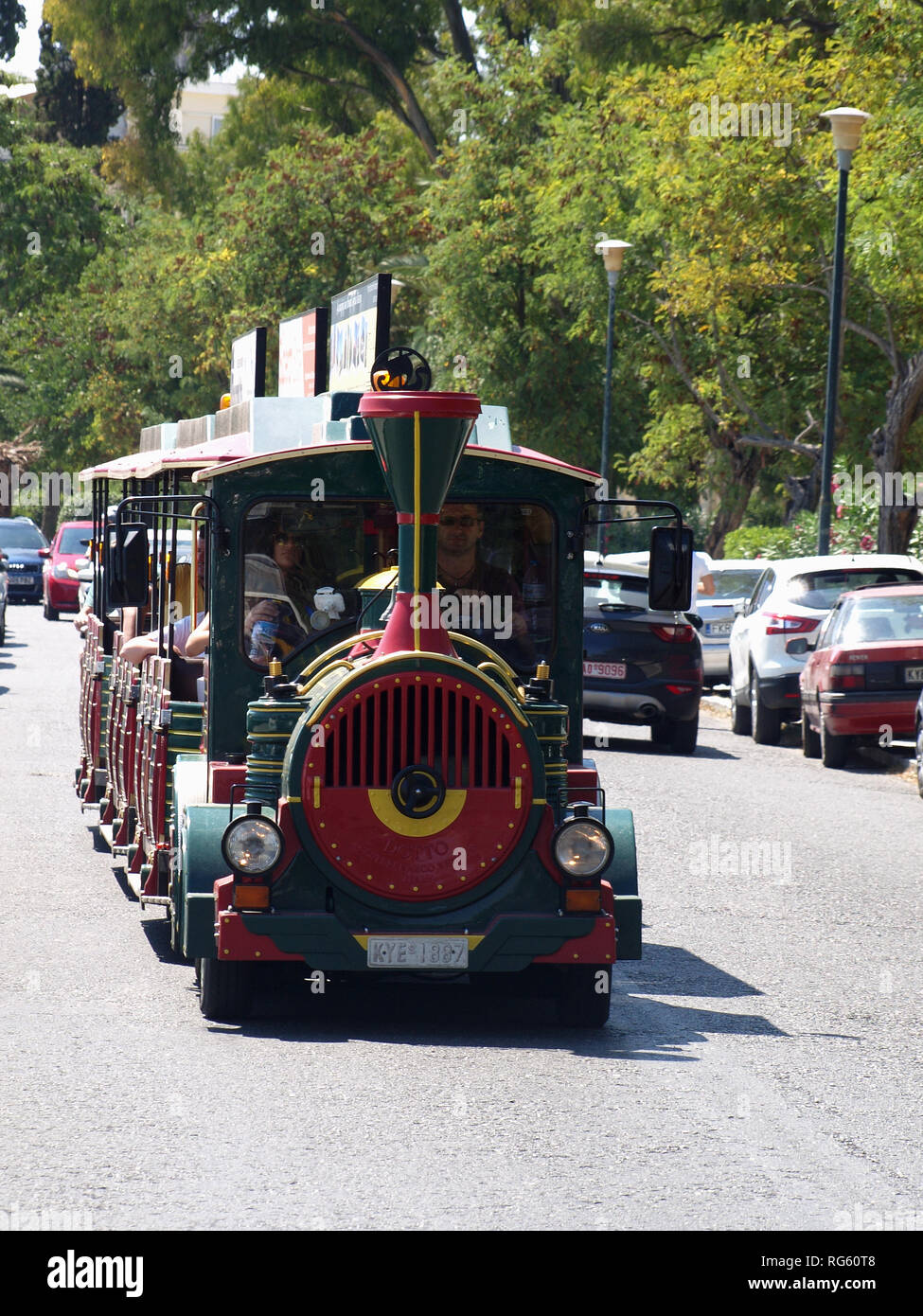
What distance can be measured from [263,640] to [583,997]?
209 centimetres

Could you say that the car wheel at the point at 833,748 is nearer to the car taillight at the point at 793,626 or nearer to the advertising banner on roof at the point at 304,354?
the car taillight at the point at 793,626

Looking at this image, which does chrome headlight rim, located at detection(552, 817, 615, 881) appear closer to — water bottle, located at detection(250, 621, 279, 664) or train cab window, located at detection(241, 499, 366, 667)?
train cab window, located at detection(241, 499, 366, 667)

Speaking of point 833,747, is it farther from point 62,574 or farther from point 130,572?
point 62,574

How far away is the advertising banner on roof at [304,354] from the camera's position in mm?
12000

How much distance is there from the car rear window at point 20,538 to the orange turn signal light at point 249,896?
129ft

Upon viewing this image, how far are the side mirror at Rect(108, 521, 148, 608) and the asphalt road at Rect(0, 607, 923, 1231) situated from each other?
1.57 m

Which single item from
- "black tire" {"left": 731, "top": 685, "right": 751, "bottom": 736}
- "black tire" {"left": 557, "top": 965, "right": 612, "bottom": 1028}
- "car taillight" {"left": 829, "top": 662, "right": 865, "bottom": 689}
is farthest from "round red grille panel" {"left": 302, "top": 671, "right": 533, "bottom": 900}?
"black tire" {"left": 731, "top": 685, "right": 751, "bottom": 736}

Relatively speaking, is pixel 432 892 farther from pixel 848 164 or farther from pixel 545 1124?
pixel 848 164

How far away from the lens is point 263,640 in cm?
890

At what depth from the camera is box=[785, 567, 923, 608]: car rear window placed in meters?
21.2

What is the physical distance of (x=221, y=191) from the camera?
49625 millimetres

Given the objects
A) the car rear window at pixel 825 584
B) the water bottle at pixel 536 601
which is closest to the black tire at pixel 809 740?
the car rear window at pixel 825 584

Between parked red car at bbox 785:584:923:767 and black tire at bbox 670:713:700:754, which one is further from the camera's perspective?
black tire at bbox 670:713:700:754
